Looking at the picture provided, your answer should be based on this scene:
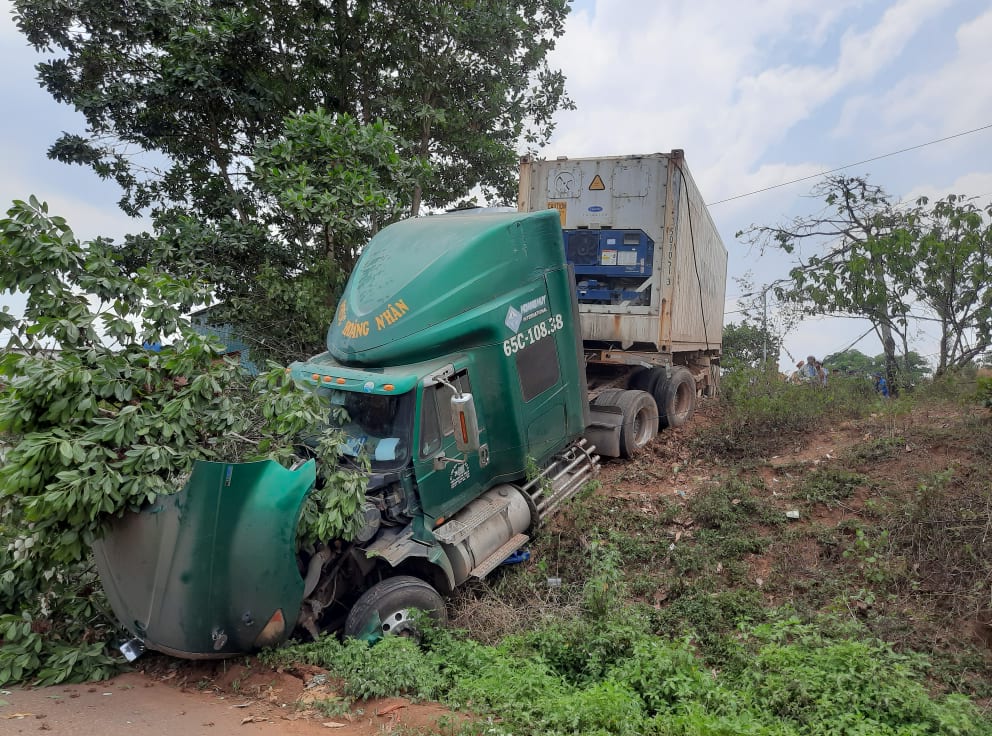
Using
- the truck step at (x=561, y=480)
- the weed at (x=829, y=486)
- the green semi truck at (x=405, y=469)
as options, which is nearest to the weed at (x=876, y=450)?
the weed at (x=829, y=486)

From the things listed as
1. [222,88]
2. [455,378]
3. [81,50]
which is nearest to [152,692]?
[455,378]

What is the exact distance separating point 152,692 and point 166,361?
2.21 metres

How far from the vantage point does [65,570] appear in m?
4.92

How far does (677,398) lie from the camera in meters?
11.0

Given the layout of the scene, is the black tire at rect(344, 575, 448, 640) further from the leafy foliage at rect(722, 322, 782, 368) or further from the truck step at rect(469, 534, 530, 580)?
the leafy foliage at rect(722, 322, 782, 368)

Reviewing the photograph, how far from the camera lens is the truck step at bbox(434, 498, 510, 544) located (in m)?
5.62

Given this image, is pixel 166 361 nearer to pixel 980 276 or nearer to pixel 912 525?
pixel 912 525

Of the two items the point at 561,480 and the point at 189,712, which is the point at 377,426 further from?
the point at 561,480

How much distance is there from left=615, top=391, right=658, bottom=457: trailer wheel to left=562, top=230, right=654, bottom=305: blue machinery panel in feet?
4.47

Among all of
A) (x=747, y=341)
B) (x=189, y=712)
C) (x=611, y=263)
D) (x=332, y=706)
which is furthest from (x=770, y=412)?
(x=747, y=341)

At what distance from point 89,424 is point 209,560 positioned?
1.24 metres

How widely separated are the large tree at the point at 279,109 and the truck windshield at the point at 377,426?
3785mm

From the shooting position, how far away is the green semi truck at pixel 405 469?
4.33 metres

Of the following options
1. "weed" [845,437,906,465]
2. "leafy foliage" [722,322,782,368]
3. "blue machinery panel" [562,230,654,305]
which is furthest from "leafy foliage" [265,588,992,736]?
"leafy foliage" [722,322,782,368]
